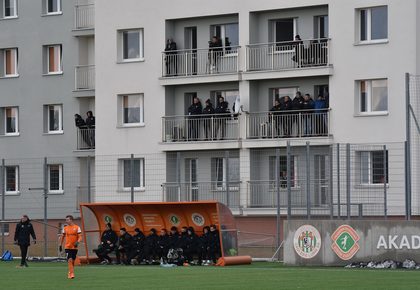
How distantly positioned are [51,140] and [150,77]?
7.14 metres

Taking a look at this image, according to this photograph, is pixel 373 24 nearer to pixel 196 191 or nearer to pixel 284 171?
pixel 284 171

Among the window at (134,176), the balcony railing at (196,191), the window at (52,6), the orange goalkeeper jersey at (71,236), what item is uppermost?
the window at (52,6)

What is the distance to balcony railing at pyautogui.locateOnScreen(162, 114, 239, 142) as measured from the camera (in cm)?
5784

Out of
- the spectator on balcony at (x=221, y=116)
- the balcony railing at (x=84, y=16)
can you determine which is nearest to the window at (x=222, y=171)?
the spectator on balcony at (x=221, y=116)

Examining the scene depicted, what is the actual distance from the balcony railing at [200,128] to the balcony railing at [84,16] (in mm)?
6827

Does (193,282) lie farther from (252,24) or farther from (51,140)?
(51,140)

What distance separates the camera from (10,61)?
66.1 metres

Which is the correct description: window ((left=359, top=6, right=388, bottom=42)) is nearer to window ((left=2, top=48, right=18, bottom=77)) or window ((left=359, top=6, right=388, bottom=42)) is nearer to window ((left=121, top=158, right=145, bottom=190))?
window ((left=121, top=158, right=145, bottom=190))

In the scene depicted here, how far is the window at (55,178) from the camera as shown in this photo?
63312mm

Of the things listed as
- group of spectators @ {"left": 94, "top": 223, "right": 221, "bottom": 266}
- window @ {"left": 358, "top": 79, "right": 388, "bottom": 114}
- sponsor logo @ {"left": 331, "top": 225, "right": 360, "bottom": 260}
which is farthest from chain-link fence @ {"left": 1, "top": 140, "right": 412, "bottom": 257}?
window @ {"left": 358, "top": 79, "right": 388, "bottom": 114}

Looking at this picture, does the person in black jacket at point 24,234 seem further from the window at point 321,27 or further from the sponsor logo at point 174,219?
the window at point 321,27

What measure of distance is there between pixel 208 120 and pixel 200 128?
0.58 meters

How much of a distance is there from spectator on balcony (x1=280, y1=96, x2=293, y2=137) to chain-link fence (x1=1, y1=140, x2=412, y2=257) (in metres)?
0.78

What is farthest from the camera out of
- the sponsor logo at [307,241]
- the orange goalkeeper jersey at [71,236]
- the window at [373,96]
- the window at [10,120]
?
the window at [10,120]
